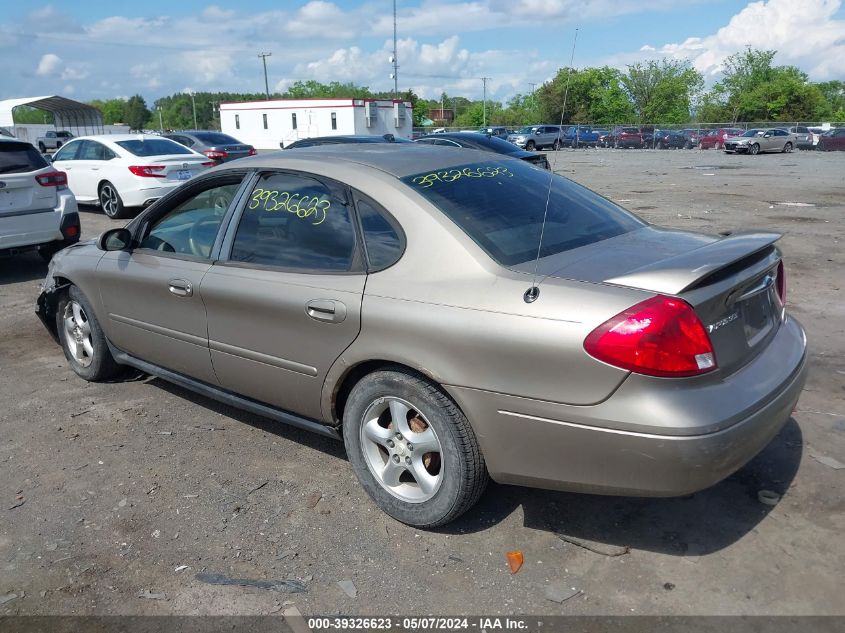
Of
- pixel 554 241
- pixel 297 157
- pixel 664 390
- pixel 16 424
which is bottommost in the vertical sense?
pixel 16 424

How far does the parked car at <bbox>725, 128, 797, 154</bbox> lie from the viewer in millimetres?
39406

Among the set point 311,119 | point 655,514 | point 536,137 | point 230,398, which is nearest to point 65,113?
point 311,119

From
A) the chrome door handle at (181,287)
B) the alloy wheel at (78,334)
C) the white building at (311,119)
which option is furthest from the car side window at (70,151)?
the white building at (311,119)

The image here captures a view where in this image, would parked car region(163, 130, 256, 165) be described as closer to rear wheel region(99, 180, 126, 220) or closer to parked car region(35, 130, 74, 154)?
rear wheel region(99, 180, 126, 220)

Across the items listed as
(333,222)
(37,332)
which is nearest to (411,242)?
(333,222)

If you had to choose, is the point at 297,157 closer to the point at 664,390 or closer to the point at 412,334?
the point at 412,334

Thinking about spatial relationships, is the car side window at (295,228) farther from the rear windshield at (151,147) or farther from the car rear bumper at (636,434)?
the rear windshield at (151,147)

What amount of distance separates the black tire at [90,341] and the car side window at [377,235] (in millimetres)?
2482

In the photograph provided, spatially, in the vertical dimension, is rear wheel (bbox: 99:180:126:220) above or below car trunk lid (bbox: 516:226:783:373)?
below

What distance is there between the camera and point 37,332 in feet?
21.5

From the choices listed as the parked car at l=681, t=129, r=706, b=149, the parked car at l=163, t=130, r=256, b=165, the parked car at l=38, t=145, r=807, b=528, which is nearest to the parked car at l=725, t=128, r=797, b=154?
the parked car at l=681, t=129, r=706, b=149

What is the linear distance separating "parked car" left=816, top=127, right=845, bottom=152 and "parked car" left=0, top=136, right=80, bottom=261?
150 ft

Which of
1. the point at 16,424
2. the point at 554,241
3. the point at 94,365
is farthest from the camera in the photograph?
the point at 94,365

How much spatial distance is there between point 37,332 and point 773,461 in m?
6.13
